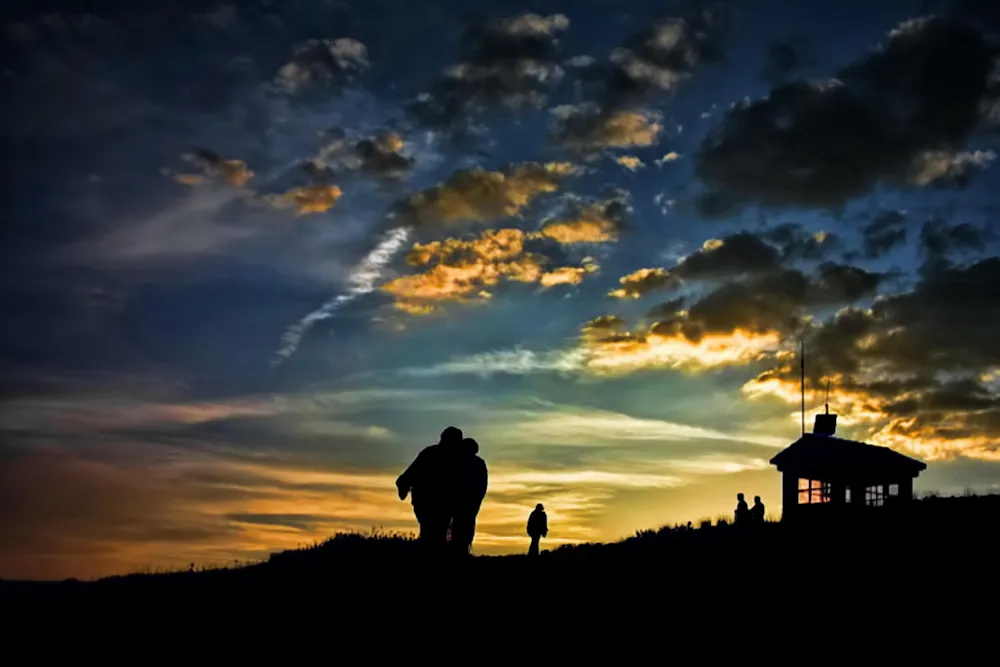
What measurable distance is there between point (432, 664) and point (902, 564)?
37.2 feet

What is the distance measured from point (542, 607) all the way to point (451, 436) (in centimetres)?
378

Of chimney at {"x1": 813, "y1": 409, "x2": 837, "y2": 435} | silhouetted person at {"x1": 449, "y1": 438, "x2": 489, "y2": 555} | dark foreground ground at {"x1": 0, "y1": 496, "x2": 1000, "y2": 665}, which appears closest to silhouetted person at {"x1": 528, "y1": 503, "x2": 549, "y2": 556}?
dark foreground ground at {"x1": 0, "y1": 496, "x2": 1000, "y2": 665}

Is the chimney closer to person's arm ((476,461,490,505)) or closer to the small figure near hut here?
the small figure near hut

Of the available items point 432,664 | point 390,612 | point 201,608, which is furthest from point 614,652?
point 201,608

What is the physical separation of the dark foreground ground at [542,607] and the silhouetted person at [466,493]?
31.4 inches

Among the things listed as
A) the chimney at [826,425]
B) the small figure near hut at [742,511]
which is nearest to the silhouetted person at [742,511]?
the small figure near hut at [742,511]

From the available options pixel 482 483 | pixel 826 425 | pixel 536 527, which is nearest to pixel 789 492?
pixel 826 425

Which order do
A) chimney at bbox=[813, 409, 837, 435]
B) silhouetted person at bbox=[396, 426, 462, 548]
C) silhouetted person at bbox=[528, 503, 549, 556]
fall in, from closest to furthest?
1. silhouetted person at bbox=[396, 426, 462, 548]
2. silhouetted person at bbox=[528, 503, 549, 556]
3. chimney at bbox=[813, 409, 837, 435]

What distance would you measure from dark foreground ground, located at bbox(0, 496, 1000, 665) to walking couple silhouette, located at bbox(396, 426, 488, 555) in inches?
27.0

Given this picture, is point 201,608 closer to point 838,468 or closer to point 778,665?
point 778,665

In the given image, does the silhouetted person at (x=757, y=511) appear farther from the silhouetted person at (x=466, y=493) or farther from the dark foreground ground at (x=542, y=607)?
the silhouetted person at (x=466, y=493)

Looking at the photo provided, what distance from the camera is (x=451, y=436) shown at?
18359 mm

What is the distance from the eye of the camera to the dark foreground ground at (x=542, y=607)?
14695 millimetres

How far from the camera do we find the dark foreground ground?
14.7 m
